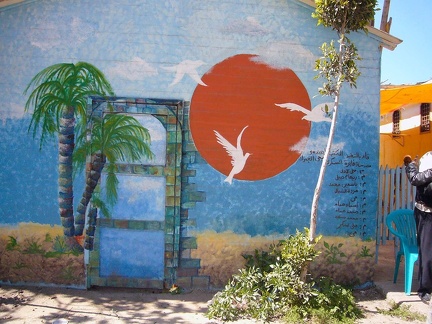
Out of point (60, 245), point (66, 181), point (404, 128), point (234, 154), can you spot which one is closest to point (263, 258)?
point (234, 154)

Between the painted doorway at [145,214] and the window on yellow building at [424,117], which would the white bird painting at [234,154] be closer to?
the painted doorway at [145,214]

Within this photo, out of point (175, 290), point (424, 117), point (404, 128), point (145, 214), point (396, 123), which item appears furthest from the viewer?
point (396, 123)

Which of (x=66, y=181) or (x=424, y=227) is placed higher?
(x=66, y=181)

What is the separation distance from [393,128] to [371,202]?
9.73 metres

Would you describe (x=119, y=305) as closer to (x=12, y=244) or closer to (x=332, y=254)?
(x=12, y=244)

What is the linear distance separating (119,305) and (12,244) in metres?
1.95

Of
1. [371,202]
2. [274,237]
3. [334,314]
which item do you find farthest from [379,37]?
[334,314]

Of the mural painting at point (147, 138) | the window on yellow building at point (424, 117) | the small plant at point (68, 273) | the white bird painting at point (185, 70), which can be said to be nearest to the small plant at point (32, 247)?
the mural painting at point (147, 138)

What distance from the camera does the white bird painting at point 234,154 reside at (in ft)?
21.0

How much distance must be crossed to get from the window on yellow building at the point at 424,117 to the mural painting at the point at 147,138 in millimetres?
8286

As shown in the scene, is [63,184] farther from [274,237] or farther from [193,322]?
[274,237]

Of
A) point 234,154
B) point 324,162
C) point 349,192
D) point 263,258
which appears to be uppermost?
point 234,154

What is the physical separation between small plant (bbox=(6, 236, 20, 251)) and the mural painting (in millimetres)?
15

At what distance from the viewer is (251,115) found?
6453mm
